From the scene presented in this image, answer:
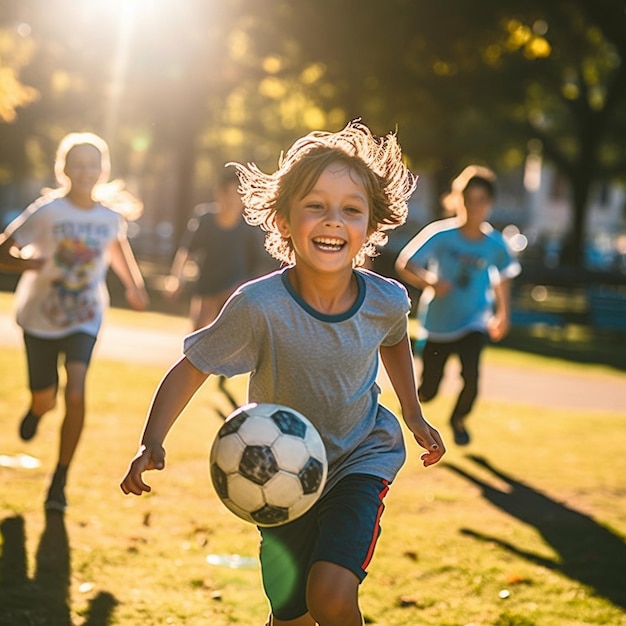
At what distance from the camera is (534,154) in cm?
4203

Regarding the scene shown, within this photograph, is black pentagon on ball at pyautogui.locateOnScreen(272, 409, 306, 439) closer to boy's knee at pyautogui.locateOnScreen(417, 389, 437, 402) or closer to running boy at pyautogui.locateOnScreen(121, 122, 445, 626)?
running boy at pyautogui.locateOnScreen(121, 122, 445, 626)

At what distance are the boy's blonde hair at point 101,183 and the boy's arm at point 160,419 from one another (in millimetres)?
3371

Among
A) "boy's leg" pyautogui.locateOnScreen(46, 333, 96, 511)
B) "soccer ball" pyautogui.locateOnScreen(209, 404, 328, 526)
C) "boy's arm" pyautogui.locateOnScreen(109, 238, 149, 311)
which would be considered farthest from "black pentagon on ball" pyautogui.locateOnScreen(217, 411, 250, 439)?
"boy's arm" pyautogui.locateOnScreen(109, 238, 149, 311)

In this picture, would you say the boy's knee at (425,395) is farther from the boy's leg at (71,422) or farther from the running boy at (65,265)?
the boy's leg at (71,422)

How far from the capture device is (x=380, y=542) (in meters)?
6.18

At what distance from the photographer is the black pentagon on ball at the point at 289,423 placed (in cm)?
354

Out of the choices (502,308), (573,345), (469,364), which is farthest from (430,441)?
(573,345)

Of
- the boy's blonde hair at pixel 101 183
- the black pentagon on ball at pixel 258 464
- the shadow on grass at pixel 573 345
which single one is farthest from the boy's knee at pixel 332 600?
the shadow on grass at pixel 573 345

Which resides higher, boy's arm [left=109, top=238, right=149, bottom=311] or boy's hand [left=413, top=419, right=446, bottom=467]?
boy's arm [left=109, top=238, right=149, bottom=311]

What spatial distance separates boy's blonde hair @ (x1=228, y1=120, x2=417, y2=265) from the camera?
12.9 feet

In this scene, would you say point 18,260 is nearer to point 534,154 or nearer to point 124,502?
point 124,502

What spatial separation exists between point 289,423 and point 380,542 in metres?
2.83

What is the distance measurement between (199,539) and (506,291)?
3895mm

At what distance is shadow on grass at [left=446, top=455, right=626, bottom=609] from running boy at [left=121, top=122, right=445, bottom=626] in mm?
2106
